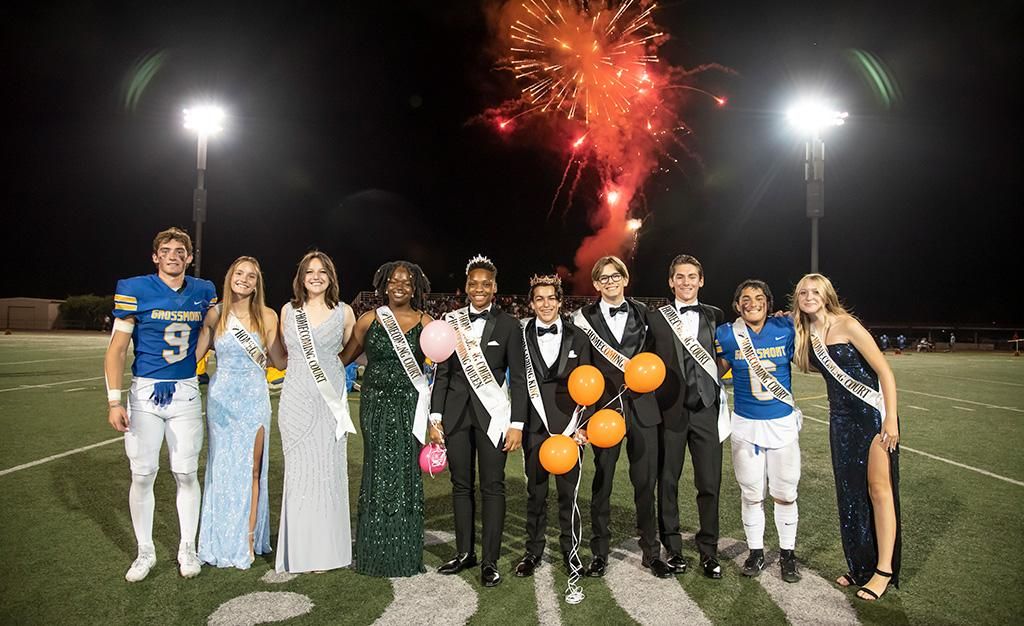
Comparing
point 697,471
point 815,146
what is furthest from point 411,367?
point 815,146

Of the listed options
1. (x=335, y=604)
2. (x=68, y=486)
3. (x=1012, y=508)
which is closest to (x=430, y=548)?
(x=335, y=604)

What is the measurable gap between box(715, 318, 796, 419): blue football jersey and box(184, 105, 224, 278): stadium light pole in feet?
53.4

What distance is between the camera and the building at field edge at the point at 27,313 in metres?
49.4

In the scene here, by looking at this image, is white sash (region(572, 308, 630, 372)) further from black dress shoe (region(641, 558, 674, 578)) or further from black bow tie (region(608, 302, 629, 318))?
black dress shoe (region(641, 558, 674, 578))

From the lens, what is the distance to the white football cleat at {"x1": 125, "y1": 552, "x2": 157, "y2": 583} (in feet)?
13.2

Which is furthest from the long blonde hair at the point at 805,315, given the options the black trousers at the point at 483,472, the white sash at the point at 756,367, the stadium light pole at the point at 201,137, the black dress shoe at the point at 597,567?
the stadium light pole at the point at 201,137

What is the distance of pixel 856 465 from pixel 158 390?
4587 mm

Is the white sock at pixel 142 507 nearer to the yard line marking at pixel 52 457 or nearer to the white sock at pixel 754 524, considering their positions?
the yard line marking at pixel 52 457

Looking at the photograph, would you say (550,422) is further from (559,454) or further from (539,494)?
(539,494)

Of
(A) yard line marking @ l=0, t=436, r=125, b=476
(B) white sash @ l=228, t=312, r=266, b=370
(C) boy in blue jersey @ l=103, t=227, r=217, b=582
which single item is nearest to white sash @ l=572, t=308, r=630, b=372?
(B) white sash @ l=228, t=312, r=266, b=370

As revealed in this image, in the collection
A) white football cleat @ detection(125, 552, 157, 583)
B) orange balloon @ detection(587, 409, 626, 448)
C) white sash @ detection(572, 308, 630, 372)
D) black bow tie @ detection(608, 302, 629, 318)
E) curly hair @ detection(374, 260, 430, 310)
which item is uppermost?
curly hair @ detection(374, 260, 430, 310)

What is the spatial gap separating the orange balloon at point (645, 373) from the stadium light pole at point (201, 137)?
1614cm

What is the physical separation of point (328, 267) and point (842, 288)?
59.8 metres

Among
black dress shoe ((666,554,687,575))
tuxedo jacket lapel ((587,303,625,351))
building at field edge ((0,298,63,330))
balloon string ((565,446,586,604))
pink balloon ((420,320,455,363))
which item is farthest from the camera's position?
building at field edge ((0,298,63,330))
